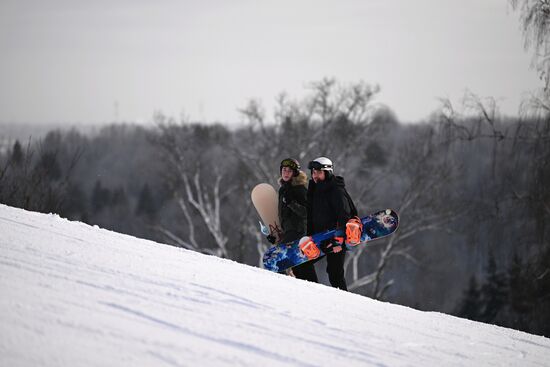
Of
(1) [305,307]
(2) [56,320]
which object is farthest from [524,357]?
(2) [56,320]

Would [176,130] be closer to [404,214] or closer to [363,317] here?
[404,214]

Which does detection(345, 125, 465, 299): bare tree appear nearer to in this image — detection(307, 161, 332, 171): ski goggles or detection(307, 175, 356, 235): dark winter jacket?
detection(307, 175, 356, 235): dark winter jacket

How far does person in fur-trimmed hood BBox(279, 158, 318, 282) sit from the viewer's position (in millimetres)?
6184

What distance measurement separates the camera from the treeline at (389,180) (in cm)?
952

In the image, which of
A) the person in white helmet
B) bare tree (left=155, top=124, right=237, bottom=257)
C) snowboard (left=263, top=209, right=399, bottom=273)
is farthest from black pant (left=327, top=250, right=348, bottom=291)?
bare tree (left=155, top=124, right=237, bottom=257)

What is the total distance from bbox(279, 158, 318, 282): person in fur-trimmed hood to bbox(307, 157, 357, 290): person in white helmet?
17 cm

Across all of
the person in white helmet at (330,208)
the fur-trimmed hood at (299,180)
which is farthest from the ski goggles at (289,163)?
the person in white helmet at (330,208)

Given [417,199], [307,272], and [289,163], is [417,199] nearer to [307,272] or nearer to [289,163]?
[307,272]

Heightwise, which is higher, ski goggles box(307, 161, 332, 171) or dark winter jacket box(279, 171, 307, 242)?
ski goggles box(307, 161, 332, 171)

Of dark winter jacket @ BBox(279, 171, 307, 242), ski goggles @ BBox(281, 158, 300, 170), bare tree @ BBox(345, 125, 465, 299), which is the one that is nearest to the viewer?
ski goggles @ BBox(281, 158, 300, 170)

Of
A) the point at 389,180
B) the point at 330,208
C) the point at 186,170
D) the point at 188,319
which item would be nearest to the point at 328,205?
the point at 330,208

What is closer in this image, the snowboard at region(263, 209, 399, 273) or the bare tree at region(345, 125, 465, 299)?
the snowboard at region(263, 209, 399, 273)

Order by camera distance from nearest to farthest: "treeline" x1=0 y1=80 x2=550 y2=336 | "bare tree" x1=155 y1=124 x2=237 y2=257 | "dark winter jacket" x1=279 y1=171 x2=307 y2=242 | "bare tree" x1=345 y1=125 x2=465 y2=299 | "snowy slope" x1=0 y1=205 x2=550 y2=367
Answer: "snowy slope" x1=0 y1=205 x2=550 y2=367, "dark winter jacket" x1=279 y1=171 x2=307 y2=242, "treeline" x1=0 y1=80 x2=550 y2=336, "bare tree" x1=345 y1=125 x2=465 y2=299, "bare tree" x1=155 y1=124 x2=237 y2=257

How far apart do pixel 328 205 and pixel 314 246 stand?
432mm
